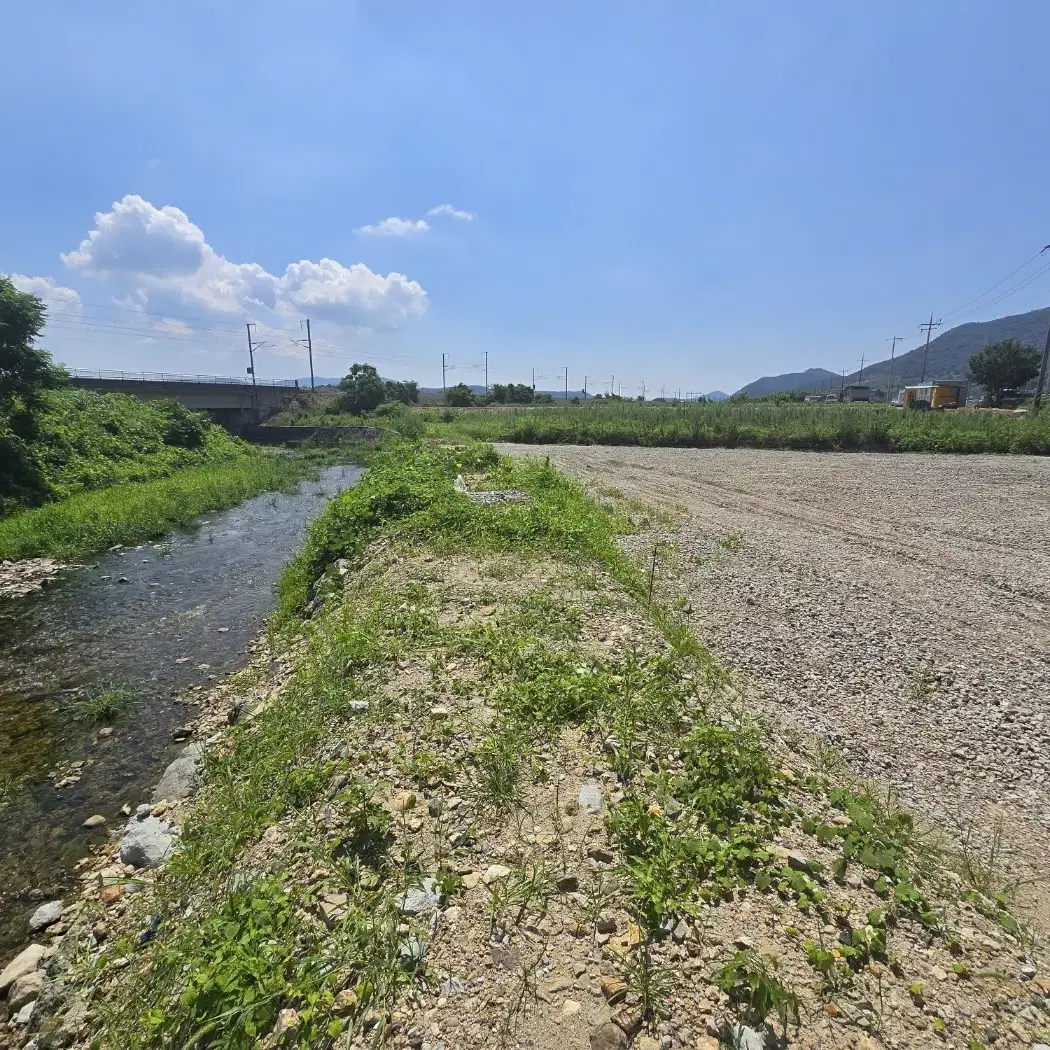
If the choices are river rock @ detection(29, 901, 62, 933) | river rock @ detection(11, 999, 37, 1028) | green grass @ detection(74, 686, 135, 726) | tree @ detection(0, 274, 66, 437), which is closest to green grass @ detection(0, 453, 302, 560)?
tree @ detection(0, 274, 66, 437)

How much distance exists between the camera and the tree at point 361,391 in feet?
212

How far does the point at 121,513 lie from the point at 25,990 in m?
16.9

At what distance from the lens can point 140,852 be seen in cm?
472

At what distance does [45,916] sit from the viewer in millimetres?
4305

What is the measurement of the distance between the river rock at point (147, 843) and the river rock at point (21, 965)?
Result: 76cm

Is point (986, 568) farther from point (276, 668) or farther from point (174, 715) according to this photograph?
point (174, 715)

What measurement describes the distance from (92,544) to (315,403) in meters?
55.8

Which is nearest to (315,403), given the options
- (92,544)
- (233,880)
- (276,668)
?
(92,544)

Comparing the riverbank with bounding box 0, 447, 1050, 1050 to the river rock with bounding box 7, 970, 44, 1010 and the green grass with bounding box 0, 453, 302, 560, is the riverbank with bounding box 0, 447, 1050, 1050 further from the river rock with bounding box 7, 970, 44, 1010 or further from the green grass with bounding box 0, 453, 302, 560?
the green grass with bounding box 0, 453, 302, 560

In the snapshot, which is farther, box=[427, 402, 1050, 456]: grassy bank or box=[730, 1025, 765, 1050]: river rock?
box=[427, 402, 1050, 456]: grassy bank

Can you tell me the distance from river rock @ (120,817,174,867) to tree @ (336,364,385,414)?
62021 mm

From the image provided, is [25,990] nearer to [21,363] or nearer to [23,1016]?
[23,1016]

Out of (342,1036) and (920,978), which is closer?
(342,1036)

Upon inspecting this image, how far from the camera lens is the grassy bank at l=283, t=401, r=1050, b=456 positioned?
2681 cm
